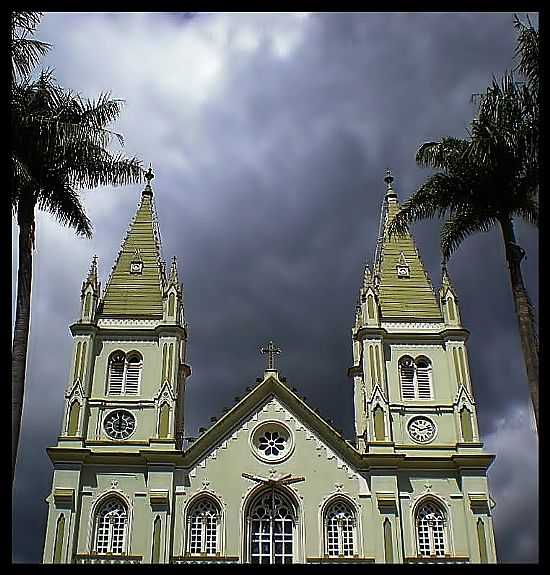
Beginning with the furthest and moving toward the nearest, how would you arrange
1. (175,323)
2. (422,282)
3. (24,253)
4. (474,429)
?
(422,282), (175,323), (474,429), (24,253)

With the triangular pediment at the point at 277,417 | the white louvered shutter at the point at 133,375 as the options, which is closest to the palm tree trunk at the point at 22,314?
the triangular pediment at the point at 277,417

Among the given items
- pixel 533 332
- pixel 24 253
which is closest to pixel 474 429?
pixel 533 332

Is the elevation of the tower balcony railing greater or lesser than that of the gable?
lesser

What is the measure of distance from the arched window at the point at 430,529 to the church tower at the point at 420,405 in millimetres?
45

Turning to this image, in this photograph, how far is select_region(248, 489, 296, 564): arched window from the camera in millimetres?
33500

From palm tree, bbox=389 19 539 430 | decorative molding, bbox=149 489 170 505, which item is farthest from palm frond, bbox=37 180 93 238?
decorative molding, bbox=149 489 170 505

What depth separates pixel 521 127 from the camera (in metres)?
18.3

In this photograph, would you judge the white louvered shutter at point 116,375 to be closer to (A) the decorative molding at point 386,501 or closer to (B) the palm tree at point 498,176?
(A) the decorative molding at point 386,501

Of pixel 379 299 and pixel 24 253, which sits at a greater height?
pixel 379 299

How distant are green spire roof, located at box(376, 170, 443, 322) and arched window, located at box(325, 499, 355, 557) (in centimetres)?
1023

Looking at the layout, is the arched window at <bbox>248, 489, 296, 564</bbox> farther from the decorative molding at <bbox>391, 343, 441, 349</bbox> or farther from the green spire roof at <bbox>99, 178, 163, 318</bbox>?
the green spire roof at <bbox>99, 178, 163, 318</bbox>

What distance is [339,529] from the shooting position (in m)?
34.3

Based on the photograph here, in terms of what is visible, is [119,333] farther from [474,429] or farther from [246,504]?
[474,429]
